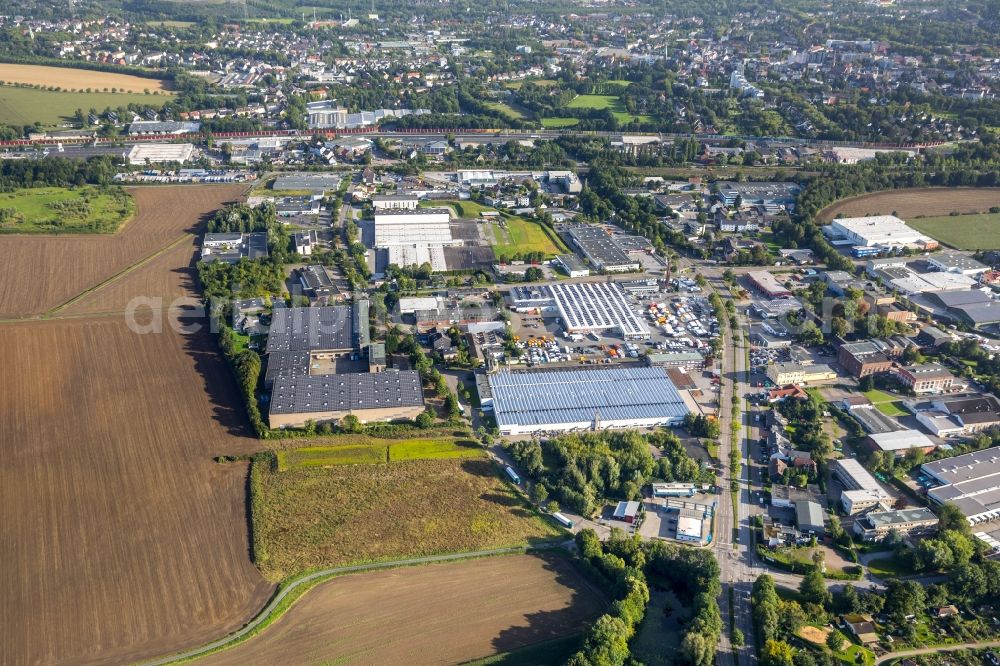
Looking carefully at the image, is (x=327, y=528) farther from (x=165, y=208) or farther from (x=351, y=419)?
(x=165, y=208)

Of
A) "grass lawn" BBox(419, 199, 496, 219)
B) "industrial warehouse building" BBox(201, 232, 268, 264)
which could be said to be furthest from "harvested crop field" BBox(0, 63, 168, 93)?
"grass lawn" BBox(419, 199, 496, 219)

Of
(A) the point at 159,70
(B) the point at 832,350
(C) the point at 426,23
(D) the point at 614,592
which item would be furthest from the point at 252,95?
(D) the point at 614,592

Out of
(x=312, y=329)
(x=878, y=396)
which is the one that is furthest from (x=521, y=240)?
(x=878, y=396)

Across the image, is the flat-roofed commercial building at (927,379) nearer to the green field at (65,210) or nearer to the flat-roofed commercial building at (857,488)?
the flat-roofed commercial building at (857,488)

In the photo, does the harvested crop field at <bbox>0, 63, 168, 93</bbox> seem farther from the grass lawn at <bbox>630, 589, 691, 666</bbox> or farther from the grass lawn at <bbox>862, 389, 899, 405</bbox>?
the grass lawn at <bbox>630, 589, 691, 666</bbox>

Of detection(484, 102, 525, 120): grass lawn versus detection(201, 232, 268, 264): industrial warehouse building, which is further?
detection(484, 102, 525, 120): grass lawn

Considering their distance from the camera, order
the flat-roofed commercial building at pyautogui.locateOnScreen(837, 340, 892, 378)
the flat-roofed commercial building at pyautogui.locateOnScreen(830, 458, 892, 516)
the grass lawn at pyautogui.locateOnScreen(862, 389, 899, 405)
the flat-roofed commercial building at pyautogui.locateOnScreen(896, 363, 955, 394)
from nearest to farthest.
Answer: the flat-roofed commercial building at pyautogui.locateOnScreen(830, 458, 892, 516) → the grass lawn at pyautogui.locateOnScreen(862, 389, 899, 405) → the flat-roofed commercial building at pyautogui.locateOnScreen(896, 363, 955, 394) → the flat-roofed commercial building at pyautogui.locateOnScreen(837, 340, 892, 378)
